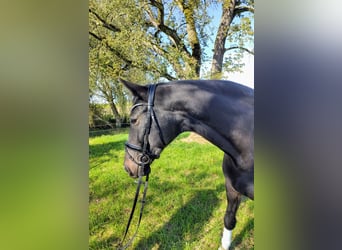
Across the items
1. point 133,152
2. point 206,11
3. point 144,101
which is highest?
point 206,11

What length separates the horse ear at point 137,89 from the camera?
51.4 inches

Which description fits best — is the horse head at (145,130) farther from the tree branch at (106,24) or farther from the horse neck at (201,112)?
the tree branch at (106,24)

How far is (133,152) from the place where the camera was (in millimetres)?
1338

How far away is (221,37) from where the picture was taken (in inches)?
52.5

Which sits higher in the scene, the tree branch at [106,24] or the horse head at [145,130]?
the tree branch at [106,24]

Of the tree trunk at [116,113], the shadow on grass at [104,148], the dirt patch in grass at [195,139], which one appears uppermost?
the tree trunk at [116,113]

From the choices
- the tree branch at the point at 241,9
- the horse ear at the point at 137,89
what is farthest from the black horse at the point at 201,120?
the tree branch at the point at 241,9

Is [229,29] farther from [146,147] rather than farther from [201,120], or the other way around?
[146,147]

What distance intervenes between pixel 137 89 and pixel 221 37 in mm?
505
